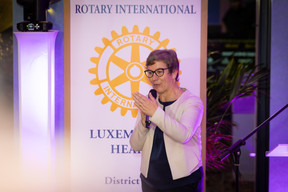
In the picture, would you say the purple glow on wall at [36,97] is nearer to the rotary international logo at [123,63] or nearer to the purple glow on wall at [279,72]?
the rotary international logo at [123,63]

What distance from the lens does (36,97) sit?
293 cm

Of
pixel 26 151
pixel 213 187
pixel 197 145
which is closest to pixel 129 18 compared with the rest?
pixel 197 145

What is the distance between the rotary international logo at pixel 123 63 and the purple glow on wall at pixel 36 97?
0.38m

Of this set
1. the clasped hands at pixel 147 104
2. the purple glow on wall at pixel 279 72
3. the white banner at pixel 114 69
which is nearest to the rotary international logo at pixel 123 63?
the white banner at pixel 114 69

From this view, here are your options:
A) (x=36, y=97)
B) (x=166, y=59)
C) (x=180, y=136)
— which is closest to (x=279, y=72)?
(x=166, y=59)

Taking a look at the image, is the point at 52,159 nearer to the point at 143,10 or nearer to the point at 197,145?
the point at 197,145

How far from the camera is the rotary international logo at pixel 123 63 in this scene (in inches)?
118

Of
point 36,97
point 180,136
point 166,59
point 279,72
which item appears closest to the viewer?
point 180,136

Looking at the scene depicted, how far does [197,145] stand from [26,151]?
1.49 m

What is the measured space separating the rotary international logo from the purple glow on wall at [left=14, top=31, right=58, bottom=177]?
0.38m

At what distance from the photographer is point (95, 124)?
304 centimetres

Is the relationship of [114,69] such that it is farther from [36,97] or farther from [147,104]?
[147,104]

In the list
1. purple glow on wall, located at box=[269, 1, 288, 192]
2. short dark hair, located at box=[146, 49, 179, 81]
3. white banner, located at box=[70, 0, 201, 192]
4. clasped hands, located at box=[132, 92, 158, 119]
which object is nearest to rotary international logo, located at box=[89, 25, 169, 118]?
white banner, located at box=[70, 0, 201, 192]

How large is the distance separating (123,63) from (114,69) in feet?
0.31
